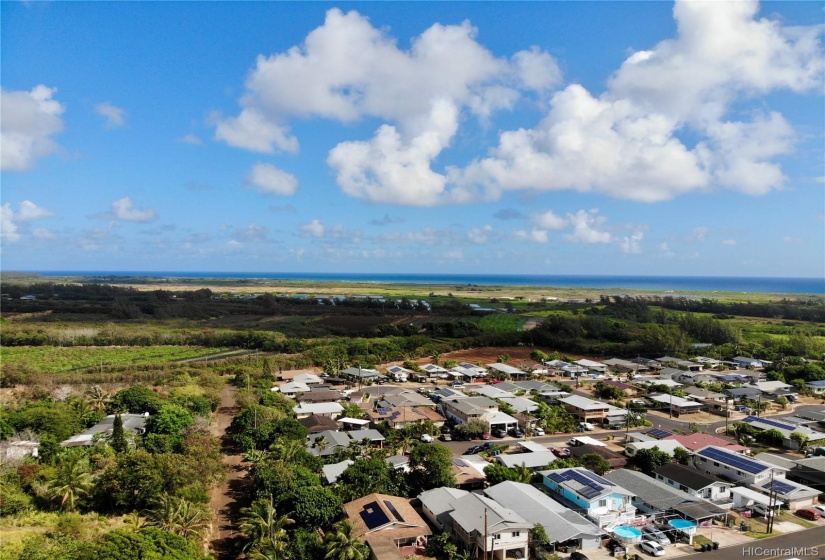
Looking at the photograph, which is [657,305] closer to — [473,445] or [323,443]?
[473,445]

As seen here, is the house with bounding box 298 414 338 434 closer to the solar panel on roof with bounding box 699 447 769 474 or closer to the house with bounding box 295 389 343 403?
the house with bounding box 295 389 343 403

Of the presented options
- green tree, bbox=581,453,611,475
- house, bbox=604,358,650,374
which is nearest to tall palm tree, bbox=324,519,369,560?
green tree, bbox=581,453,611,475

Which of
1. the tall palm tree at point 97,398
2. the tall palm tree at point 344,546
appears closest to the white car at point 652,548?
the tall palm tree at point 344,546

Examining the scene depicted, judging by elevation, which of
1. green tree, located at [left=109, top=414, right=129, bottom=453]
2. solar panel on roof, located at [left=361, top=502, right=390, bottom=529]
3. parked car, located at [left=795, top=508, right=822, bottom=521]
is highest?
green tree, located at [left=109, top=414, right=129, bottom=453]

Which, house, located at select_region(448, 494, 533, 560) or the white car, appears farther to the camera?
the white car

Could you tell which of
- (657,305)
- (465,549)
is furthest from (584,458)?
(657,305)

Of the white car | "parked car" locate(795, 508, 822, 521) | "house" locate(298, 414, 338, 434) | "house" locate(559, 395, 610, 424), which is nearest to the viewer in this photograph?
the white car
